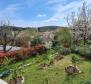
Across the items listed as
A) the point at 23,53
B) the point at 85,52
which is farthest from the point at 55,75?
the point at 23,53

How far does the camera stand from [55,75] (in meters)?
15.9

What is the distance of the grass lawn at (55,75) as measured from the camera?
14.6 meters

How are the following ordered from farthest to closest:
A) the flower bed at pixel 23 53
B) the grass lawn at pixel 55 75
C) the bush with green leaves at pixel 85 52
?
1. the flower bed at pixel 23 53
2. the bush with green leaves at pixel 85 52
3. the grass lawn at pixel 55 75

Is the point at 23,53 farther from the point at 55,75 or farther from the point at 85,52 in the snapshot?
the point at 55,75

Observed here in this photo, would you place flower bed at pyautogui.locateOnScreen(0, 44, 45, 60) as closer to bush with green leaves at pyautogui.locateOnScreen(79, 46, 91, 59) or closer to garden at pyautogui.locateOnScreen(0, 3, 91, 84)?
garden at pyautogui.locateOnScreen(0, 3, 91, 84)

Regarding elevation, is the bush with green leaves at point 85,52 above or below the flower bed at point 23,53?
above

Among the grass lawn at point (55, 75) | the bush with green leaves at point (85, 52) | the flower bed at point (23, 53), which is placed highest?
the bush with green leaves at point (85, 52)

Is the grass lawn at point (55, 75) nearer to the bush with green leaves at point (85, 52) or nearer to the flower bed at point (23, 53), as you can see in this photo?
the bush with green leaves at point (85, 52)

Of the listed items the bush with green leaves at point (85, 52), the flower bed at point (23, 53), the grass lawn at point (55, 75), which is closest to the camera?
the grass lawn at point (55, 75)

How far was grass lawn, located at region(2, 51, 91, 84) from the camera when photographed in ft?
47.9

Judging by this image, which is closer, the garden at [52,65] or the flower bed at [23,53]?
the garden at [52,65]

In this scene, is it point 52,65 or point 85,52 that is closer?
point 52,65

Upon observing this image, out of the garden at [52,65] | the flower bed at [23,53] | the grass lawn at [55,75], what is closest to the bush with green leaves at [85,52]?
the garden at [52,65]

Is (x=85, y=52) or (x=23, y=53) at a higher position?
(x=85, y=52)
